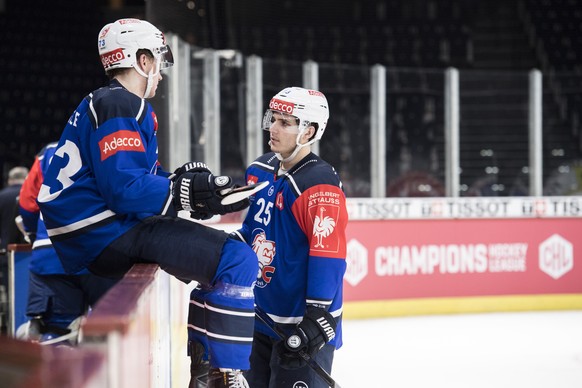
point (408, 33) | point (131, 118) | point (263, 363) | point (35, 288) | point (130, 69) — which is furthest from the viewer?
point (408, 33)

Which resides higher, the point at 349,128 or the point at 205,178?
the point at 349,128

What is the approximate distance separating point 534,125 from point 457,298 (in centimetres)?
171

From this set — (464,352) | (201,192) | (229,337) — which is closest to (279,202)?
(201,192)

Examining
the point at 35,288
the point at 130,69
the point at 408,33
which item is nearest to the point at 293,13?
the point at 408,33

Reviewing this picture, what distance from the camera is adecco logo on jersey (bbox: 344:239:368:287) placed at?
726cm

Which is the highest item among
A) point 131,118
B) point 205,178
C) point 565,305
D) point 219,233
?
point 131,118

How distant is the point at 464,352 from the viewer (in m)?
5.59

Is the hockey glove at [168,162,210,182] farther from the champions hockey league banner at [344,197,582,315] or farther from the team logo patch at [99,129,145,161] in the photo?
the champions hockey league banner at [344,197,582,315]

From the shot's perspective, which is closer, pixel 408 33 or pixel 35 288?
pixel 35 288

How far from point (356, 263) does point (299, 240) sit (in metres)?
4.79

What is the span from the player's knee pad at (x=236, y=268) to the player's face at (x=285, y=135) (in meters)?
0.61

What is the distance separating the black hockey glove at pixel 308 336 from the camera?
2.30m

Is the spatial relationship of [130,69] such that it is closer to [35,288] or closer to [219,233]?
[219,233]

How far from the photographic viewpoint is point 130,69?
2.31 m
